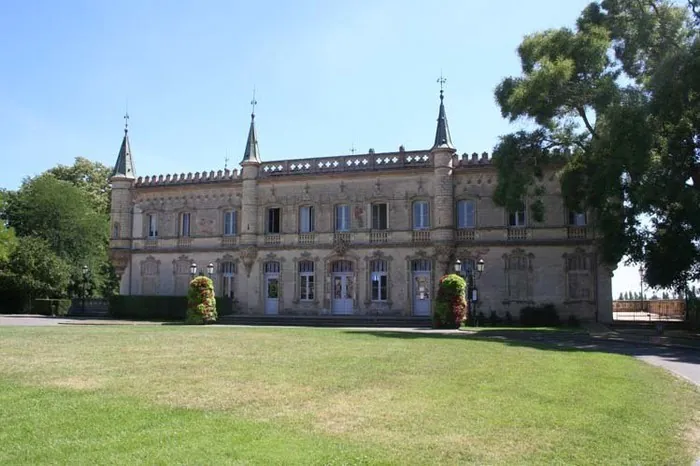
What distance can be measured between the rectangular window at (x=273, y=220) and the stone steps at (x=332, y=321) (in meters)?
5.73

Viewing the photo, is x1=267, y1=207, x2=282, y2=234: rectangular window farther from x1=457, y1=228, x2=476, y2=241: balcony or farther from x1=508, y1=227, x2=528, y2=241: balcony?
x1=508, y1=227, x2=528, y2=241: balcony

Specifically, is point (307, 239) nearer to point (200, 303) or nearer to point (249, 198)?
point (249, 198)

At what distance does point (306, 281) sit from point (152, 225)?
11736mm

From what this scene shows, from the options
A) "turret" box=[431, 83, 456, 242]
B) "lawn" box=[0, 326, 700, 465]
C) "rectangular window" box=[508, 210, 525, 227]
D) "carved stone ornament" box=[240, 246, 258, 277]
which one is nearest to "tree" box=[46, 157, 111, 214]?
"carved stone ornament" box=[240, 246, 258, 277]

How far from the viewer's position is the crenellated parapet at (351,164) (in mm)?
36500

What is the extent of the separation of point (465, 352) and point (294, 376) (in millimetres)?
6637

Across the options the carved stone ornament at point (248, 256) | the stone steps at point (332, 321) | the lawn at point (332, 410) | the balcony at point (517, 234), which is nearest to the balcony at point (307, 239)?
the carved stone ornament at point (248, 256)

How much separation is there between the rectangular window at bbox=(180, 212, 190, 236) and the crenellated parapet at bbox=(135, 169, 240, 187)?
2069 millimetres

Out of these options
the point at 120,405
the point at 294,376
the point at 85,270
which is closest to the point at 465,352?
the point at 294,376

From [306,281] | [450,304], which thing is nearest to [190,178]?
[306,281]

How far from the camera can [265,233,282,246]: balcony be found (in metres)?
38.7

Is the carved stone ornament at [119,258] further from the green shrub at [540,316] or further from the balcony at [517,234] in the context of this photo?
the green shrub at [540,316]

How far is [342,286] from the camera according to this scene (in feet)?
123

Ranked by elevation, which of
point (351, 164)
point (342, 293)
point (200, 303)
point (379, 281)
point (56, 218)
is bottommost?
point (200, 303)
